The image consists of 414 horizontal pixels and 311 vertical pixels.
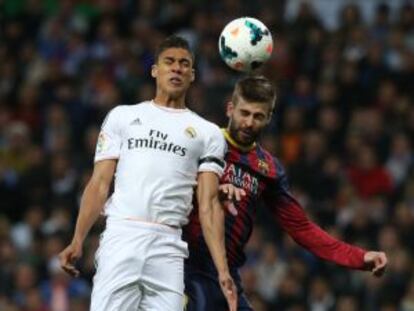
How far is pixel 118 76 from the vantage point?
1920 cm

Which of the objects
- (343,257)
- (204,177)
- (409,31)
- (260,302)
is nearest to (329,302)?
(260,302)

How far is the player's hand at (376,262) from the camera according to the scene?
10098 millimetres

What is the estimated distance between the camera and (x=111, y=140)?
9.60 metres

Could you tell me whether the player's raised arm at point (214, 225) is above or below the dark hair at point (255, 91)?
below

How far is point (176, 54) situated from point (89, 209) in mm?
1121

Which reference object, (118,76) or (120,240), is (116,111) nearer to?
(120,240)

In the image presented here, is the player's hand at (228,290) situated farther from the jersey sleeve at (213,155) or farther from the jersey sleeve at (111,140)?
the jersey sleeve at (111,140)

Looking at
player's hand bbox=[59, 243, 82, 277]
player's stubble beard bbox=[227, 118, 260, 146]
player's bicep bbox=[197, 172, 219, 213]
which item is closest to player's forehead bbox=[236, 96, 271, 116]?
player's stubble beard bbox=[227, 118, 260, 146]

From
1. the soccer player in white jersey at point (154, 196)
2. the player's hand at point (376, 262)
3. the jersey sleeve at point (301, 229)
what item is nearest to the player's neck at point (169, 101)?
the soccer player in white jersey at point (154, 196)

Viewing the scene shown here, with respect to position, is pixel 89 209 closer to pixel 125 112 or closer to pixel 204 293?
pixel 125 112

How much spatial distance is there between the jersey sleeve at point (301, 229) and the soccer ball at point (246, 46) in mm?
732

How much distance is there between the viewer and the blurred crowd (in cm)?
1617

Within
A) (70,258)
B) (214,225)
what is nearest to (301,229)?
(214,225)

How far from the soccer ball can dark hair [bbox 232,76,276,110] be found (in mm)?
323
